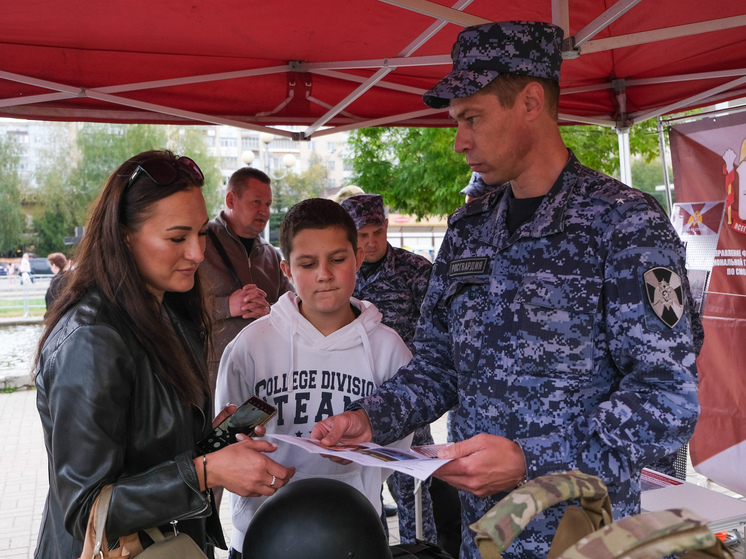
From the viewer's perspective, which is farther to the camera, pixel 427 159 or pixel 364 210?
pixel 427 159

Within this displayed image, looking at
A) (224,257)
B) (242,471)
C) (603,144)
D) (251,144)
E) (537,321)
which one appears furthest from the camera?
(251,144)

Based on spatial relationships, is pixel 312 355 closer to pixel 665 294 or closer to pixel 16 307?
pixel 665 294

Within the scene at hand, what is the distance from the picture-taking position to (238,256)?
4.86 m

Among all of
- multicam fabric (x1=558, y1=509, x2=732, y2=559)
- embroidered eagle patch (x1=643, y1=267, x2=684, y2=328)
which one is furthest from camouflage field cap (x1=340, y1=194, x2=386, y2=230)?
multicam fabric (x1=558, y1=509, x2=732, y2=559)

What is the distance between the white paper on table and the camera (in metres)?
1.51

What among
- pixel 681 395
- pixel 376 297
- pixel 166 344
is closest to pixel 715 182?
pixel 376 297

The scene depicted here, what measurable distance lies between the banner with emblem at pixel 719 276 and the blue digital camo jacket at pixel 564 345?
3.36 metres

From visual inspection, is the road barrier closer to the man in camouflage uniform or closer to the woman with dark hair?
the man in camouflage uniform

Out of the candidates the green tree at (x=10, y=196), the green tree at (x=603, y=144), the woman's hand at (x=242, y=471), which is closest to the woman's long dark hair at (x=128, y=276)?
the woman's hand at (x=242, y=471)

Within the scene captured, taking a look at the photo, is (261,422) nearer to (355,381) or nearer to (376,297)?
(355,381)

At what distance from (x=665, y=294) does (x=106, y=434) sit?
1.31 meters

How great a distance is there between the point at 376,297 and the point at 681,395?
Answer: 9.86ft

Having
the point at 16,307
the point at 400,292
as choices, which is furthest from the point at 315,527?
the point at 16,307

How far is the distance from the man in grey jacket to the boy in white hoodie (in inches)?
73.6
